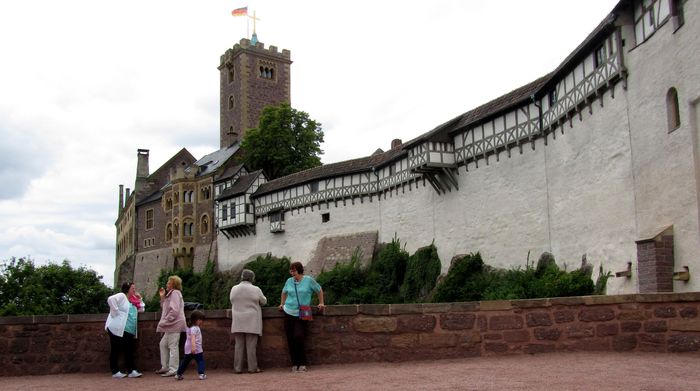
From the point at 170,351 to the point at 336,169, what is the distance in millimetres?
34794

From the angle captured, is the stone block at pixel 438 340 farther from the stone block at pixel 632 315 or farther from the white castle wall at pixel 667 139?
the white castle wall at pixel 667 139

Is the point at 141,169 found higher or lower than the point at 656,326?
higher

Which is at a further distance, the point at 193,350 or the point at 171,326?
the point at 171,326

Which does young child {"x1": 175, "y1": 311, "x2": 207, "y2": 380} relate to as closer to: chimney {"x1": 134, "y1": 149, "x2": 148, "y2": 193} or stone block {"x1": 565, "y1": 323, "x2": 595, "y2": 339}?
stone block {"x1": 565, "y1": 323, "x2": 595, "y2": 339}

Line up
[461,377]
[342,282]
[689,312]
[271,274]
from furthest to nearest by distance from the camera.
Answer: [271,274], [342,282], [689,312], [461,377]

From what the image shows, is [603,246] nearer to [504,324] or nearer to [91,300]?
[504,324]

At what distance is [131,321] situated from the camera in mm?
11070

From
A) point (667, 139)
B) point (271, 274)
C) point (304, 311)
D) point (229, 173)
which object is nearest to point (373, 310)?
point (304, 311)

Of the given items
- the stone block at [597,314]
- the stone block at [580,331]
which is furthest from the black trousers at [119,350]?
the stone block at [597,314]

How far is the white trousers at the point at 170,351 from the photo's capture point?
34.6 feet

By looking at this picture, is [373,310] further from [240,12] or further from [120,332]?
[240,12]

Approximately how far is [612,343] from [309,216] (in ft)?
121

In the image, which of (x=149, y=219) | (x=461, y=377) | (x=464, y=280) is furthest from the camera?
(x=149, y=219)

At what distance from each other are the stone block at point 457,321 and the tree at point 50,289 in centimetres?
4495
